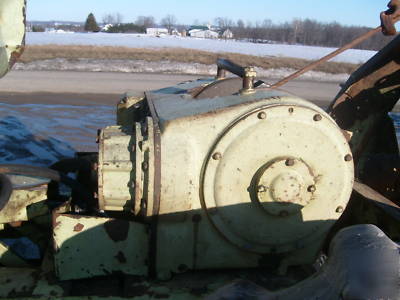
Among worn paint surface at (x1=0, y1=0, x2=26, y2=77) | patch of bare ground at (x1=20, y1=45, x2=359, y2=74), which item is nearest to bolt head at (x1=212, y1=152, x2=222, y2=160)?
worn paint surface at (x1=0, y1=0, x2=26, y2=77)

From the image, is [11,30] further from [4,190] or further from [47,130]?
[47,130]

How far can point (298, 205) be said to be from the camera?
92.2 inches

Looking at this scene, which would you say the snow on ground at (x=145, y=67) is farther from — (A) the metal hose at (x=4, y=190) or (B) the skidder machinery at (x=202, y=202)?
(B) the skidder machinery at (x=202, y=202)

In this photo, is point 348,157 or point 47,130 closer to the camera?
point 348,157

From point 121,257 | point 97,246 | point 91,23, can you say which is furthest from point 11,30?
point 91,23

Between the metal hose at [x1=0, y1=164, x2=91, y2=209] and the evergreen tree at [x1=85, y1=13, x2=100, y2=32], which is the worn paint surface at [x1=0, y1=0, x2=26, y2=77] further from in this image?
the evergreen tree at [x1=85, y1=13, x2=100, y2=32]

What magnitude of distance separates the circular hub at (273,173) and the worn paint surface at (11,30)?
1177 mm

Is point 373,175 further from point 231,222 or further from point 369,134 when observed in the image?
point 231,222

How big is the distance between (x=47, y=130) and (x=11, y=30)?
656 cm

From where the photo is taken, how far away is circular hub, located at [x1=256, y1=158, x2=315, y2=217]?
227 centimetres

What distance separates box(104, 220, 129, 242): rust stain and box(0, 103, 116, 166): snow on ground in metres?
4.68

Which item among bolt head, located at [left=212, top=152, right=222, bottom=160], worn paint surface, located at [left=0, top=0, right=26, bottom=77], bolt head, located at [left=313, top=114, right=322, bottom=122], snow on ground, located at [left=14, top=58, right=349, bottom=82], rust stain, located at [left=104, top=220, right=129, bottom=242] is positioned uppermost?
worn paint surface, located at [left=0, top=0, right=26, bottom=77]

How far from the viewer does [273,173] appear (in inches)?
89.6

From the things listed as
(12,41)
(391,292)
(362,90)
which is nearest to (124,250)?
(12,41)
